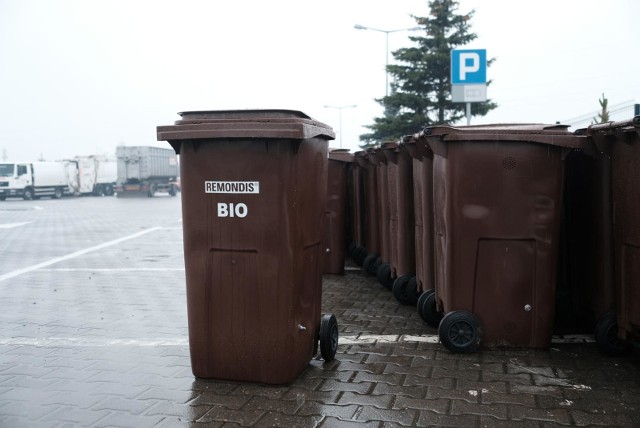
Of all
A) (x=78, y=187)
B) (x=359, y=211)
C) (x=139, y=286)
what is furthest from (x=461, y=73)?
(x=78, y=187)

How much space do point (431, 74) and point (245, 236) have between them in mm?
24023

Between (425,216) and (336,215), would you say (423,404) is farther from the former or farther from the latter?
(336,215)

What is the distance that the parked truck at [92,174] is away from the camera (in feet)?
150

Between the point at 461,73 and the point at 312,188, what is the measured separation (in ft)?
25.1

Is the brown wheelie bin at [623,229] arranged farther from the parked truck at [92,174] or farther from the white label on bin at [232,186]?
the parked truck at [92,174]

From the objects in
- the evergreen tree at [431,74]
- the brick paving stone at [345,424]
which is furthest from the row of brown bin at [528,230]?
the evergreen tree at [431,74]

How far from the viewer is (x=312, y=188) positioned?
15.1 ft

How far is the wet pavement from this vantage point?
12.5 ft

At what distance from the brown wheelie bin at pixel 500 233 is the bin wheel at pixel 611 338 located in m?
0.39

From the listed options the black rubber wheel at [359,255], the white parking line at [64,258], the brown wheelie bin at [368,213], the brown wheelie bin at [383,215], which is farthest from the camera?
the white parking line at [64,258]

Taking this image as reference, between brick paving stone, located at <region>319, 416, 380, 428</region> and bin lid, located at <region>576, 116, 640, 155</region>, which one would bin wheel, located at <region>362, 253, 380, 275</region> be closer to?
bin lid, located at <region>576, 116, 640, 155</region>

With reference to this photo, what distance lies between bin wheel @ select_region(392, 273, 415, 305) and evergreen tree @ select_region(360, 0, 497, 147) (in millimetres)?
20274

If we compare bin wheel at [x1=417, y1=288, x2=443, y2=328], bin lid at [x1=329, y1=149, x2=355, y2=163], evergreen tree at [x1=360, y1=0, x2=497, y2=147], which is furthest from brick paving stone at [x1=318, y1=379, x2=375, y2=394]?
evergreen tree at [x1=360, y1=0, x2=497, y2=147]

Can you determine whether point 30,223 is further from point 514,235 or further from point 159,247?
point 514,235
